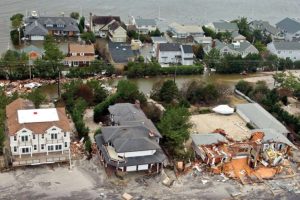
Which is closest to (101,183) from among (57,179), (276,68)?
(57,179)

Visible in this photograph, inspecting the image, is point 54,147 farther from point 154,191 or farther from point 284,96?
point 284,96

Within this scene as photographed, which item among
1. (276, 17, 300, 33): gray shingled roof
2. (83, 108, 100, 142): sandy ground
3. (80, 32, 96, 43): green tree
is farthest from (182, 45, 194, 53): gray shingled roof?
(276, 17, 300, 33): gray shingled roof

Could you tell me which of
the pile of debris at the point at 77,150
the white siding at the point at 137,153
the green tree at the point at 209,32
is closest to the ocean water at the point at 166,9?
the green tree at the point at 209,32

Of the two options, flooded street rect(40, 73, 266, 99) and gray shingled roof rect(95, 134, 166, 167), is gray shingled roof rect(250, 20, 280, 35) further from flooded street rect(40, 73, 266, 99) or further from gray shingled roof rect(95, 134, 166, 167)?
gray shingled roof rect(95, 134, 166, 167)

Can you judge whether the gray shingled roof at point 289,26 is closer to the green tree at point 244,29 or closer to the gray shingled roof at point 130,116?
the green tree at point 244,29

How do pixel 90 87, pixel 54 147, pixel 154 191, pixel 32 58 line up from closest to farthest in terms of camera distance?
pixel 154 191 < pixel 54 147 < pixel 90 87 < pixel 32 58

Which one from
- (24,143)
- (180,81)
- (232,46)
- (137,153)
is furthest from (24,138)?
(232,46)
